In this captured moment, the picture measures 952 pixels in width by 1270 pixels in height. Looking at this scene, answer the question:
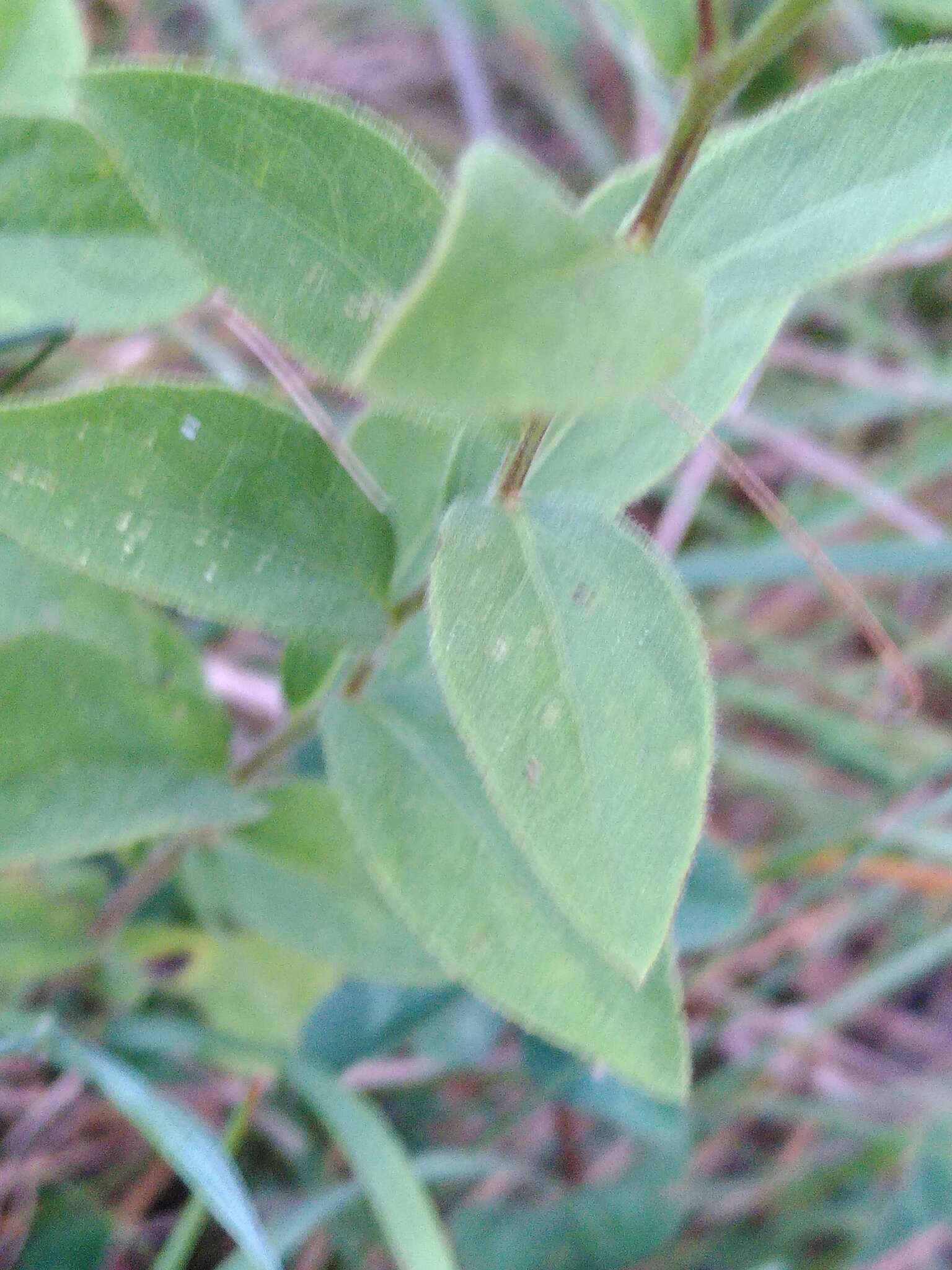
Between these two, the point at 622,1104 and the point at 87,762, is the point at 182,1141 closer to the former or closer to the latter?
the point at 87,762

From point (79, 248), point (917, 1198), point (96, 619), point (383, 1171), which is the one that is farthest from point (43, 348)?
point (917, 1198)

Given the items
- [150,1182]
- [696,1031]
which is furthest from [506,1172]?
[150,1182]

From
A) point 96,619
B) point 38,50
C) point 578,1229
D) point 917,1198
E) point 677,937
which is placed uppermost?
point 38,50

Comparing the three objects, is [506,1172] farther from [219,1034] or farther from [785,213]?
[785,213]

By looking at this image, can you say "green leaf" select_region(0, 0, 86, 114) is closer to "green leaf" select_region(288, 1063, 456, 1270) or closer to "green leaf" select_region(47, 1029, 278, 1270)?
"green leaf" select_region(47, 1029, 278, 1270)

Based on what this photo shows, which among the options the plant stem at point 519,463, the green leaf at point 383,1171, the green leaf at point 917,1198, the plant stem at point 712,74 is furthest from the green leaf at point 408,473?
the green leaf at point 917,1198

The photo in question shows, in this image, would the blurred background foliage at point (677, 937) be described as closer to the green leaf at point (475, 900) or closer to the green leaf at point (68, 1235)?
the green leaf at point (68, 1235)
